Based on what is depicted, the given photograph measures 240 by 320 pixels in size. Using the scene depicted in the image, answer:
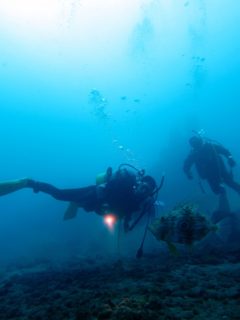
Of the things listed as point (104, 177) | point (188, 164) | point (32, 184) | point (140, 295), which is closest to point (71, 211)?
point (32, 184)

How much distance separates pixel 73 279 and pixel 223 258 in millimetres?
2418

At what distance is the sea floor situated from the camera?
2.53 m

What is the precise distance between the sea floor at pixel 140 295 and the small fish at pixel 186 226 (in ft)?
1.79

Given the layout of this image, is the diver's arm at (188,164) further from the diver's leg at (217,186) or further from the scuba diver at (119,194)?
the scuba diver at (119,194)

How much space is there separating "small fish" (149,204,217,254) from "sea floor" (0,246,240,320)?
1.79 feet

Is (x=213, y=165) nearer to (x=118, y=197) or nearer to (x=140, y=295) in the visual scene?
(x=118, y=197)

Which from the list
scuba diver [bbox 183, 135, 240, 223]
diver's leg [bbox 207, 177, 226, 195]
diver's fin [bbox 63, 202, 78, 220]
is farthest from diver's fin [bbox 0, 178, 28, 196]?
diver's leg [bbox 207, 177, 226, 195]

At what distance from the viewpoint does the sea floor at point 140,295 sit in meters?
2.53

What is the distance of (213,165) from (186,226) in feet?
28.0

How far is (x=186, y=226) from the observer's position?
3.18 metres

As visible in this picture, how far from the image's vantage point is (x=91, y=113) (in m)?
103

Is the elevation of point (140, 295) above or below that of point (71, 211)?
below

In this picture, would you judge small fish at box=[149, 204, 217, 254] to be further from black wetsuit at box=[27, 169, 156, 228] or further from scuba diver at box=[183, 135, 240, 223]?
scuba diver at box=[183, 135, 240, 223]

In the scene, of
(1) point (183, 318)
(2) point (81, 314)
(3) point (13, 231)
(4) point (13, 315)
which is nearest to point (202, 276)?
(1) point (183, 318)
